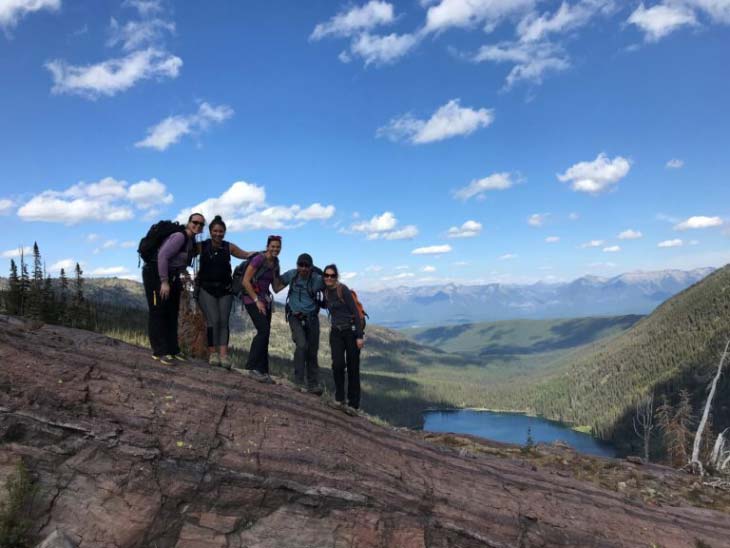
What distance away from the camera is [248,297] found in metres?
12.0

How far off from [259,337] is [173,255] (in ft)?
10.5

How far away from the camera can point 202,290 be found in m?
11.4

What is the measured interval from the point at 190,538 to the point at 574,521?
8.10 metres

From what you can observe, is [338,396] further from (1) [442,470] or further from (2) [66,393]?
(2) [66,393]

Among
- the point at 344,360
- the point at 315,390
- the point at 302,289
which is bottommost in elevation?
the point at 315,390

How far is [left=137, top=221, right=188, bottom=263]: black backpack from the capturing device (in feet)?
32.8

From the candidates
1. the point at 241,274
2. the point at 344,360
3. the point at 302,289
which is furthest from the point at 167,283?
the point at 344,360

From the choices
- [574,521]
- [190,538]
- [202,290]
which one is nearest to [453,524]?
[574,521]

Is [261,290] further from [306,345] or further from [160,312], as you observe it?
[160,312]

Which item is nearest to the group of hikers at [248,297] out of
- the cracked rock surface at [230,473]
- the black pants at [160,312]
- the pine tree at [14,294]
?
the black pants at [160,312]

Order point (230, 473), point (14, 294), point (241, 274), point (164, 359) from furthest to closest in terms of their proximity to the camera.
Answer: point (14, 294)
point (241, 274)
point (164, 359)
point (230, 473)

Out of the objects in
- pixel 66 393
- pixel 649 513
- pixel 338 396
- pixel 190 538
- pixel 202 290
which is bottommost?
pixel 649 513

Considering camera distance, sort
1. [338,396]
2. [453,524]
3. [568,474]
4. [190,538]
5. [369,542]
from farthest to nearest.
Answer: [568,474] → [338,396] → [453,524] → [369,542] → [190,538]

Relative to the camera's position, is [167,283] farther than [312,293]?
No
